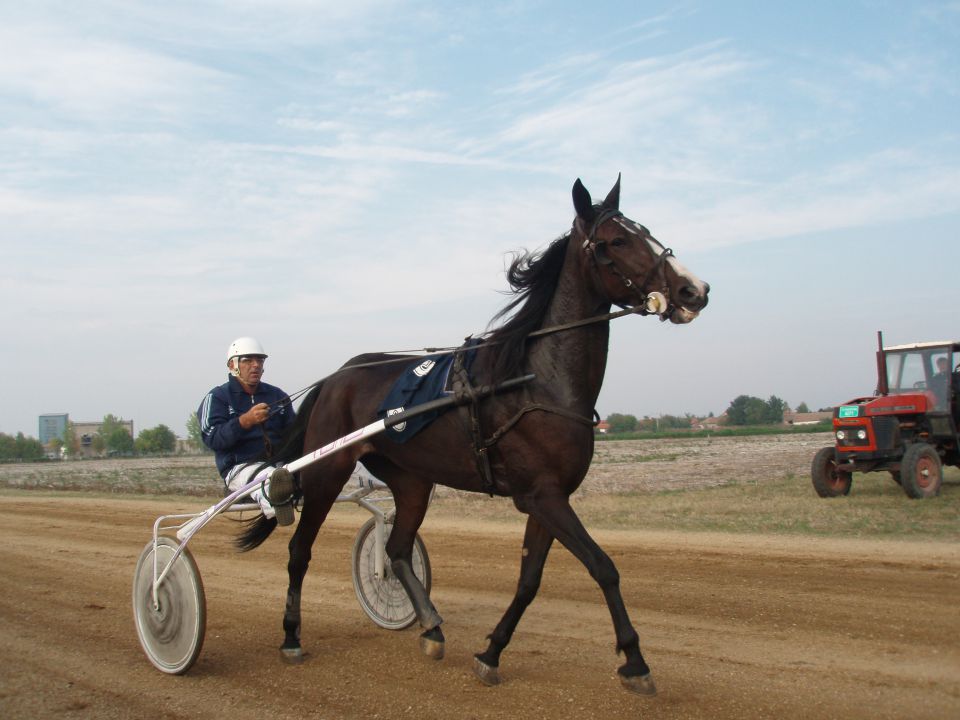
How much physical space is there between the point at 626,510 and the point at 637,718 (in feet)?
30.5

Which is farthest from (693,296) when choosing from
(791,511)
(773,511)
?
(773,511)

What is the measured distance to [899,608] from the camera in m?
5.79

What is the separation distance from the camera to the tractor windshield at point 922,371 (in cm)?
1383

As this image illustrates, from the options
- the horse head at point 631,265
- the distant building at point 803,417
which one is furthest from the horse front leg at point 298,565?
the distant building at point 803,417

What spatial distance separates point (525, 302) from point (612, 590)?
1.64 m

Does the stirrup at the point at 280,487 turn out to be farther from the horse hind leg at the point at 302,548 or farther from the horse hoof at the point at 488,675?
the horse hoof at the point at 488,675

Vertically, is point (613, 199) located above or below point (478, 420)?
above

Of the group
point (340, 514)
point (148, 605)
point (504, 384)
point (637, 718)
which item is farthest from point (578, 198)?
point (340, 514)

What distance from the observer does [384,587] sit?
6.10 m

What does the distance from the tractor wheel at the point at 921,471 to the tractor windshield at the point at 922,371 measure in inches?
45.9

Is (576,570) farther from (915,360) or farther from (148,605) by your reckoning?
(915,360)

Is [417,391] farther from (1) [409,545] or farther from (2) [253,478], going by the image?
(2) [253,478]

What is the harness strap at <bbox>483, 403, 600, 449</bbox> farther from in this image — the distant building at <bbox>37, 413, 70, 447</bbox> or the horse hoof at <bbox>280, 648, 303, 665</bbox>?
the distant building at <bbox>37, 413, 70, 447</bbox>

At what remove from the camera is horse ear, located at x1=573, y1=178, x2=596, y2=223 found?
450 cm
